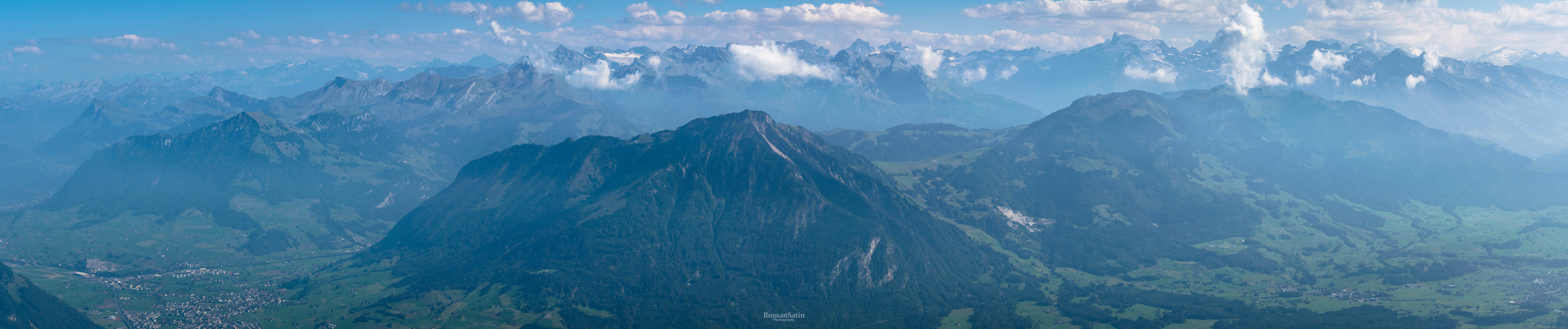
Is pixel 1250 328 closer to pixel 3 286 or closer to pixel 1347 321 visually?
pixel 1347 321

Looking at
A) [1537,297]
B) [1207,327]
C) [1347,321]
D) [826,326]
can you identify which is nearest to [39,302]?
[826,326]

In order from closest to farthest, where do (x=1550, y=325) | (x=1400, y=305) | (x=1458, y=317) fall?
(x=1550, y=325)
(x=1458, y=317)
(x=1400, y=305)

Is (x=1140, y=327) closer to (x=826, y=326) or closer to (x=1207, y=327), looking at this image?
(x=1207, y=327)

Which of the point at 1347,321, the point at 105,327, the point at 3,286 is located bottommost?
the point at 105,327

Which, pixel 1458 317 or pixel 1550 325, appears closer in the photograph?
pixel 1550 325

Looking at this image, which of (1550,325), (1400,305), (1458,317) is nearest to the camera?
(1550,325)

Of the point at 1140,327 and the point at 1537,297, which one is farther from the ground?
the point at 1537,297
